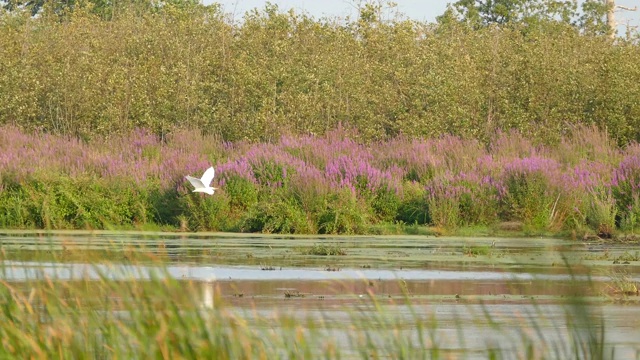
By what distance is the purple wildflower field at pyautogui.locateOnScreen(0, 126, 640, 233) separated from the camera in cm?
2522

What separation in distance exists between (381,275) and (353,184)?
1105cm

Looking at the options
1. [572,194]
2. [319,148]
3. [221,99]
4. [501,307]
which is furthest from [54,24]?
[501,307]

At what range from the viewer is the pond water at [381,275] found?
9322mm

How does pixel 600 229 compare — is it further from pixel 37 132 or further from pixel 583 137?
pixel 37 132

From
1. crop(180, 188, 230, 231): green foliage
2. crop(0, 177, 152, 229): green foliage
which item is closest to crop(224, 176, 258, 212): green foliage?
crop(180, 188, 230, 231): green foliage

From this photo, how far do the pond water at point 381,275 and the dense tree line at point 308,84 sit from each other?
12063 mm

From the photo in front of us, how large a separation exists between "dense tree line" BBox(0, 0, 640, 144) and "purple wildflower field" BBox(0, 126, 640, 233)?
4298mm

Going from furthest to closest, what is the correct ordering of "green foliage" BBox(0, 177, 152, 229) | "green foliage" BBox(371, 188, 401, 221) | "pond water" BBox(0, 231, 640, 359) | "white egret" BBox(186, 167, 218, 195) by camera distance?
"green foliage" BBox(371, 188, 401, 221)
"green foliage" BBox(0, 177, 152, 229)
"white egret" BBox(186, 167, 218, 195)
"pond water" BBox(0, 231, 640, 359)

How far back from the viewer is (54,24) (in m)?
43.2

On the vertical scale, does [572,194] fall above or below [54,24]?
below

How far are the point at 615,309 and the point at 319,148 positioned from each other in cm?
1763

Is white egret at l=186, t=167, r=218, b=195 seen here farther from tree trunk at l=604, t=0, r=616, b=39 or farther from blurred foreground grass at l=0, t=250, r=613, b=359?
tree trunk at l=604, t=0, r=616, b=39

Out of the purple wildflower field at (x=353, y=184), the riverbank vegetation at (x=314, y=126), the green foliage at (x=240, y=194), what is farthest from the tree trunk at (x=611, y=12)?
the green foliage at (x=240, y=194)

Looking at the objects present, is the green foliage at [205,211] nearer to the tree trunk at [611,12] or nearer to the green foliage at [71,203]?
the green foliage at [71,203]
